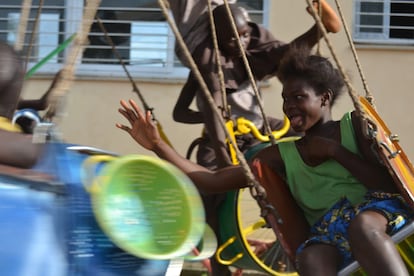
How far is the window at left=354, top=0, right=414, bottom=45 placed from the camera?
6.50m

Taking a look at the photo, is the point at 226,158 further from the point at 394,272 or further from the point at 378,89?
the point at 378,89

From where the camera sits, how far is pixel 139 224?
2574 mm

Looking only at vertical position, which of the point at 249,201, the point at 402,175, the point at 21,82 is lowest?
the point at 249,201

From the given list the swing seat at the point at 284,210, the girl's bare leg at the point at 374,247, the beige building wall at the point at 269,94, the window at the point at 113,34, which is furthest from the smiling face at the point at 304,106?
the window at the point at 113,34

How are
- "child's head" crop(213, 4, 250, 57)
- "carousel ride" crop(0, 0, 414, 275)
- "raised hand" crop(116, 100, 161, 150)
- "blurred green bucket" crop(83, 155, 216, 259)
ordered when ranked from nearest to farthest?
"carousel ride" crop(0, 0, 414, 275) → "blurred green bucket" crop(83, 155, 216, 259) → "raised hand" crop(116, 100, 161, 150) → "child's head" crop(213, 4, 250, 57)

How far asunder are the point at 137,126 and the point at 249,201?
2.09m

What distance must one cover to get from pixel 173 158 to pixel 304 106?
1.68ft

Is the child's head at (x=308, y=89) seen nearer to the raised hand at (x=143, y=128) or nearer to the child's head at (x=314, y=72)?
the child's head at (x=314, y=72)

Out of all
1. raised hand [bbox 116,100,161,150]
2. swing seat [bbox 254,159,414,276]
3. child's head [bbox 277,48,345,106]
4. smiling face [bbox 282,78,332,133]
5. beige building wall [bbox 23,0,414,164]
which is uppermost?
child's head [bbox 277,48,345,106]

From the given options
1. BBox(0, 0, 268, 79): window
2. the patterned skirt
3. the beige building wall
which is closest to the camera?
the patterned skirt

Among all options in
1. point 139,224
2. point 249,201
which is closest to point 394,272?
point 139,224

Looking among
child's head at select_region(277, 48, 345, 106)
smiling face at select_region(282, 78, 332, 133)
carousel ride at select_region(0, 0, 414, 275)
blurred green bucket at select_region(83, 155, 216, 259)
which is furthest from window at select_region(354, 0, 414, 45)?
blurred green bucket at select_region(83, 155, 216, 259)

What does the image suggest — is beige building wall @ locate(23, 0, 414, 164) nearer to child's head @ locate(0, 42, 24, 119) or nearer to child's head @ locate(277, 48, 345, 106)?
child's head @ locate(277, 48, 345, 106)

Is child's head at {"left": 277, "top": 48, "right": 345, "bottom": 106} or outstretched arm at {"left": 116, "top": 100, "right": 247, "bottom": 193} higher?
child's head at {"left": 277, "top": 48, "right": 345, "bottom": 106}
